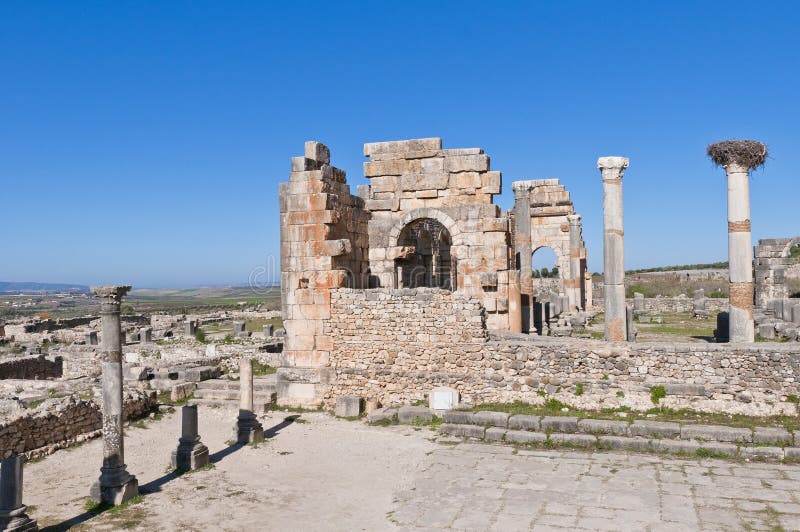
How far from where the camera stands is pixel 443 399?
12.4 m

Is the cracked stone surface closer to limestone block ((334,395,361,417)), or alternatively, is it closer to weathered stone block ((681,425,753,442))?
weathered stone block ((681,425,753,442))

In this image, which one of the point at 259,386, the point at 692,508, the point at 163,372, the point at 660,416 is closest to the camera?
the point at 692,508

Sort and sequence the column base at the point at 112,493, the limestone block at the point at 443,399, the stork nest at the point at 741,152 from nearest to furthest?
the column base at the point at 112,493
the limestone block at the point at 443,399
the stork nest at the point at 741,152

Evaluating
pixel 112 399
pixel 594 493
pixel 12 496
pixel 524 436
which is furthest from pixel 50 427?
pixel 594 493

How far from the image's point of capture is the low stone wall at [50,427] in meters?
10.4

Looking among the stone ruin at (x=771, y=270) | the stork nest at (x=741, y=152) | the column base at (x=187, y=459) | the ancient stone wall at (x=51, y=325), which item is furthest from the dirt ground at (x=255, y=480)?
the ancient stone wall at (x=51, y=325)

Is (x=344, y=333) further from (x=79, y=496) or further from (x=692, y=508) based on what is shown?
(x=692, y=508)

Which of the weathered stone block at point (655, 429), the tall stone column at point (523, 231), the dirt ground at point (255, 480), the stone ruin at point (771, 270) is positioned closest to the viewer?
the dirt ground at point (255, 480)

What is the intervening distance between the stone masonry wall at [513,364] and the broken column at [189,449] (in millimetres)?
4280

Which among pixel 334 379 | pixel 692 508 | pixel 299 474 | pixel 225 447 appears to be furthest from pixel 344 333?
pixel 692 508

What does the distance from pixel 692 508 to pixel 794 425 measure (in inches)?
150

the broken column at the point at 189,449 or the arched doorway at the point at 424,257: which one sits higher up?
the arched doorway at the point at 424,257

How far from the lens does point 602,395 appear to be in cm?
1170

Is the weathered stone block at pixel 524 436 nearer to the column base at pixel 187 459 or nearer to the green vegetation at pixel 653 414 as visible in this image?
the green vegetation at pixel 653 414
